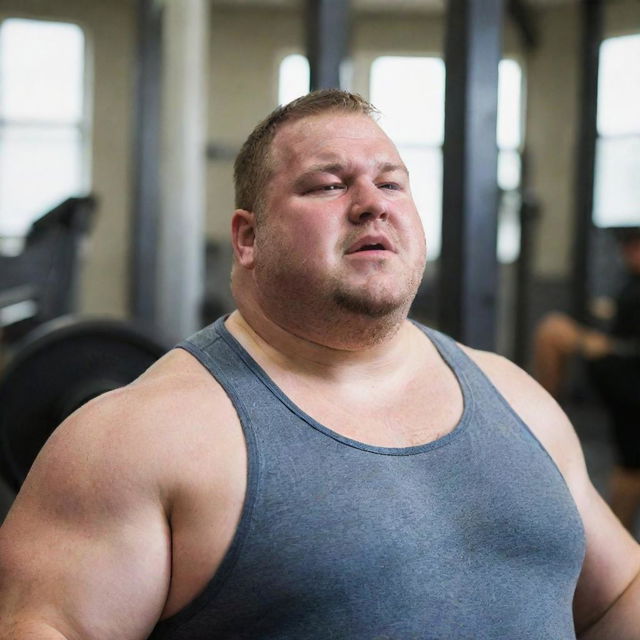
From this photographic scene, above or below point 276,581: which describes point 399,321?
above

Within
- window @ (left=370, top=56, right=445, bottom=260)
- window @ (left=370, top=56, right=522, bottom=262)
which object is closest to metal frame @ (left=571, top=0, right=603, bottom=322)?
window @ (left=370, top=56, right=522, bottom=262)

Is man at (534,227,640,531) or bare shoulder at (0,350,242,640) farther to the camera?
man at (534,227,640,531)

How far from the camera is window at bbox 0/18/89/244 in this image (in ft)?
21.0

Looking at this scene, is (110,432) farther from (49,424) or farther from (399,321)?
(49,424)

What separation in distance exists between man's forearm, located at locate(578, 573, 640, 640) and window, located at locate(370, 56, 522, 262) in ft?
18.3

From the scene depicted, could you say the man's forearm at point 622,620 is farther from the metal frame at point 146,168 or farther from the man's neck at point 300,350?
the metal frame at point 146,168

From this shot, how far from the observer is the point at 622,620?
42.6 inches

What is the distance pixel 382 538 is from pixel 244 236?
0.42 metres

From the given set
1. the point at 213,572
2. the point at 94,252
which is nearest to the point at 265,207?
the point at 213,572

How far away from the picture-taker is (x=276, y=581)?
84 centimetres

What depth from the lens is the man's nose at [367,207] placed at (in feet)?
3.20

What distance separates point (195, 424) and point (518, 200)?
5.62 metres

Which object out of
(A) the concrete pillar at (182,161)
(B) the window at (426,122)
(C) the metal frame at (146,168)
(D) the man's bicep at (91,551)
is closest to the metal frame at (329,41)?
(A) the concrete pillar at (182,161)

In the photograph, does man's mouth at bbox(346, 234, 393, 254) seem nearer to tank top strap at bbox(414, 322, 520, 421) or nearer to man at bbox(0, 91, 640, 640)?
man at bbox(0, 91, 640, 640)
